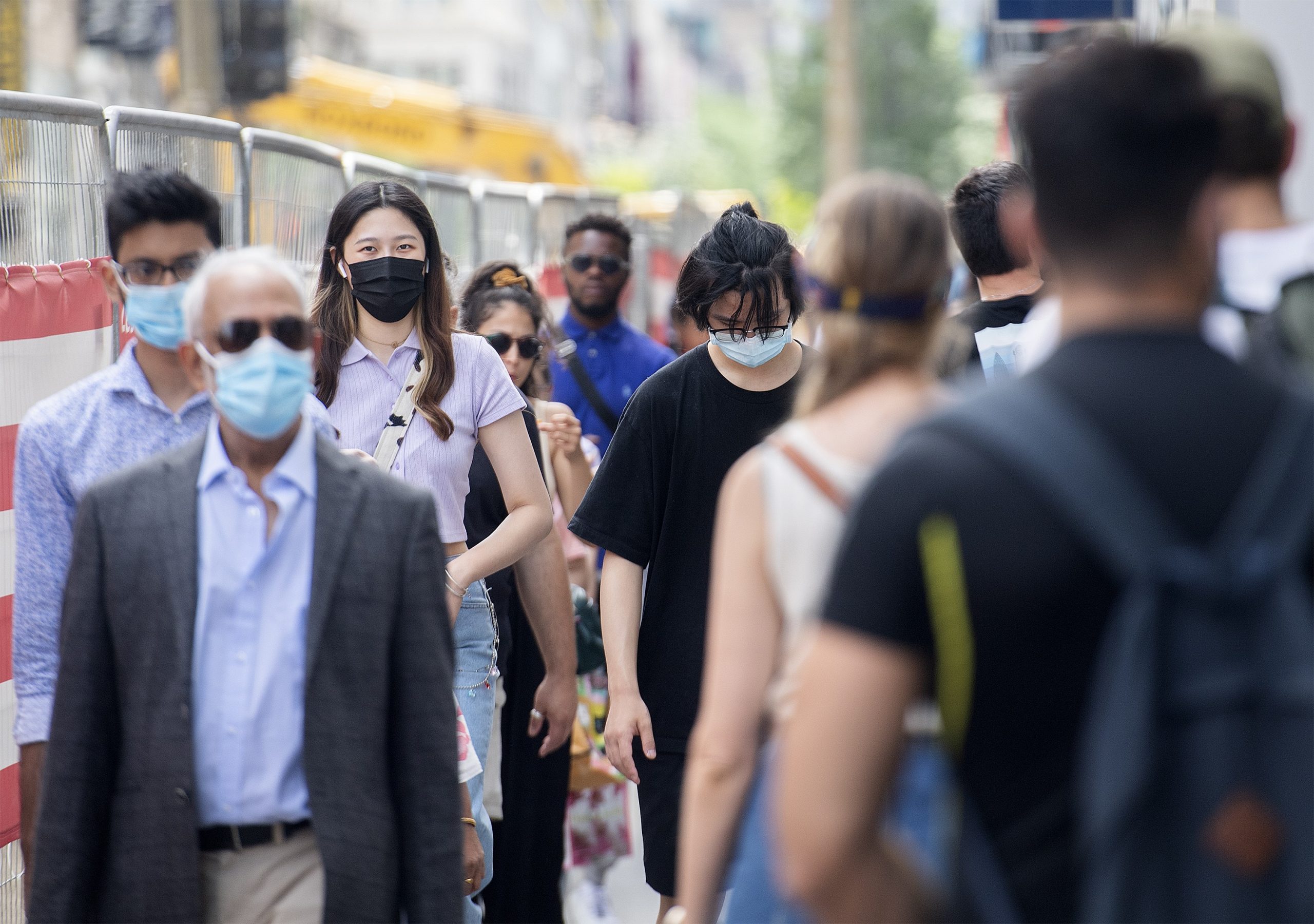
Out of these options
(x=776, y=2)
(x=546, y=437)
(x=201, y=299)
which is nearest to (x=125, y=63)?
(x=776, y=2)

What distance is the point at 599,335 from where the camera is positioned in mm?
7387

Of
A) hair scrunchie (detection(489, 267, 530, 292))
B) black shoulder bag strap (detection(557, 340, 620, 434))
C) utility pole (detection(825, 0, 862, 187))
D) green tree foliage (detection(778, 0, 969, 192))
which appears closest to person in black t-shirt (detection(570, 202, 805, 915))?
hair scrunchie (detection(489, 267, 530, 292))

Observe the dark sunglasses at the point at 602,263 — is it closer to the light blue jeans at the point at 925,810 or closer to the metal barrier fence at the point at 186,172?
the metal barrier fence at the point at 186,172

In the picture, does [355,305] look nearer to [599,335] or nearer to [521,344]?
[521,344]

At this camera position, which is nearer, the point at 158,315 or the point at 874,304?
the point at 874,304

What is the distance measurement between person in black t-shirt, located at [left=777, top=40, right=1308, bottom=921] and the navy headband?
37 centimetres

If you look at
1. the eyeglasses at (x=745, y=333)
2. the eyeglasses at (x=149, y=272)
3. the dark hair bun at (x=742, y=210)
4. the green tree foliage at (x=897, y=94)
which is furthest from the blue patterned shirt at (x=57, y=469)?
the green tree foliage at (x=897, y=94)

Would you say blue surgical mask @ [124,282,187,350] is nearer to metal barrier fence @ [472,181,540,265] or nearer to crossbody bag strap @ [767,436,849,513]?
crossbody bag strap @ [767,436,849,513]

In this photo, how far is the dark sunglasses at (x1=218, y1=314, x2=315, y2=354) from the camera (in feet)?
9.21

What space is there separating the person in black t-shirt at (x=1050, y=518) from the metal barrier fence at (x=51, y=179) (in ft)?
10.3

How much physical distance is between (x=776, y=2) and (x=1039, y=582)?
119 feet

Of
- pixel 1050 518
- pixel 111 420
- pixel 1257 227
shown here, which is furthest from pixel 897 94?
pixel 1050 518

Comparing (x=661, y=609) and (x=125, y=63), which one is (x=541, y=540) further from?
(x=125, y=63)

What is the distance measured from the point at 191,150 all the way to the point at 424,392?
1866mm
